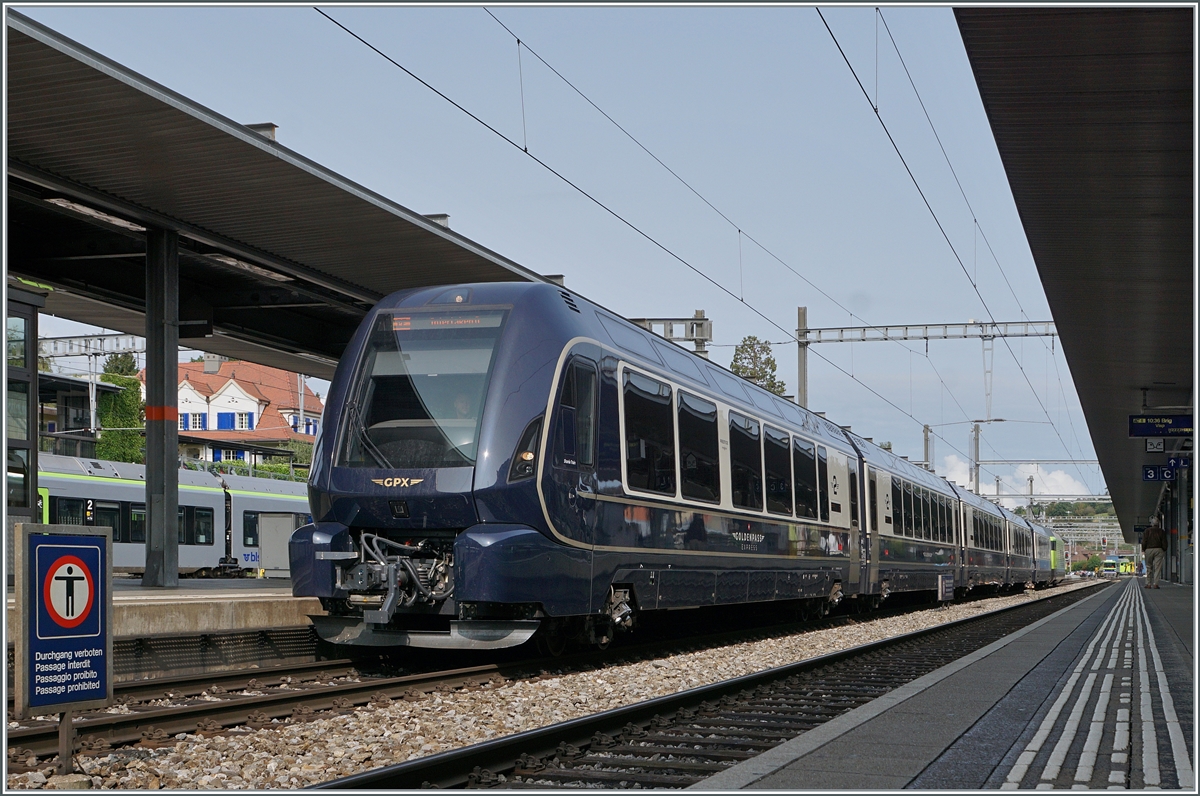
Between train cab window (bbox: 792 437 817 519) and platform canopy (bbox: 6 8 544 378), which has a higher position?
platform canopy (bbox: 6 8 544 378)

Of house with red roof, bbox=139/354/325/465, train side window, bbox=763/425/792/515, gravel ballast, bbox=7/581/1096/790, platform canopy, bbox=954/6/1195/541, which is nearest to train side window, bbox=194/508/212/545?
train side window, bbox=763/425/792/515

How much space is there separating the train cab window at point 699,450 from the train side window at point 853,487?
671 centimetres

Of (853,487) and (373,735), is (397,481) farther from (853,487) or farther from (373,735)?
(853,487)

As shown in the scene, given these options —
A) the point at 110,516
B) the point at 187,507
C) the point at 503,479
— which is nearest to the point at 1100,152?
the point at 503,479

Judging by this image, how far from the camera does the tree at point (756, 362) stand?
6956cm

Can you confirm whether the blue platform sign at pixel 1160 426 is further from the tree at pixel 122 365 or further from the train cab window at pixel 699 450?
the tree at pixel 122 365

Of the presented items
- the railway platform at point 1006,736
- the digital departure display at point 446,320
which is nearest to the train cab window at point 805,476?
the railway platform at point 1006,736

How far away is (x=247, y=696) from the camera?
887 cm

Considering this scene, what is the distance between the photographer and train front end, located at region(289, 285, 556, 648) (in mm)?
9906

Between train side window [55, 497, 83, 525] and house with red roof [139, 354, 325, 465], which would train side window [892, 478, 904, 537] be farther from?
house with red roof [139, 354, 325, 465]

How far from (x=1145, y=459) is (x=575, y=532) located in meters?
37.3

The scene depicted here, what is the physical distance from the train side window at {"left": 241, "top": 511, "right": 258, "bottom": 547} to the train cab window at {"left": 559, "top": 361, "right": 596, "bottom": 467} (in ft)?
73.0

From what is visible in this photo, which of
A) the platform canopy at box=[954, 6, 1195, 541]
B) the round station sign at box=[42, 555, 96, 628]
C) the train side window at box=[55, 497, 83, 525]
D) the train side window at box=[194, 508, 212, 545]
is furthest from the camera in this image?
the train side window at box=[194, 508, 212, 545]

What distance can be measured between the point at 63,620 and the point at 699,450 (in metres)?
8.10
